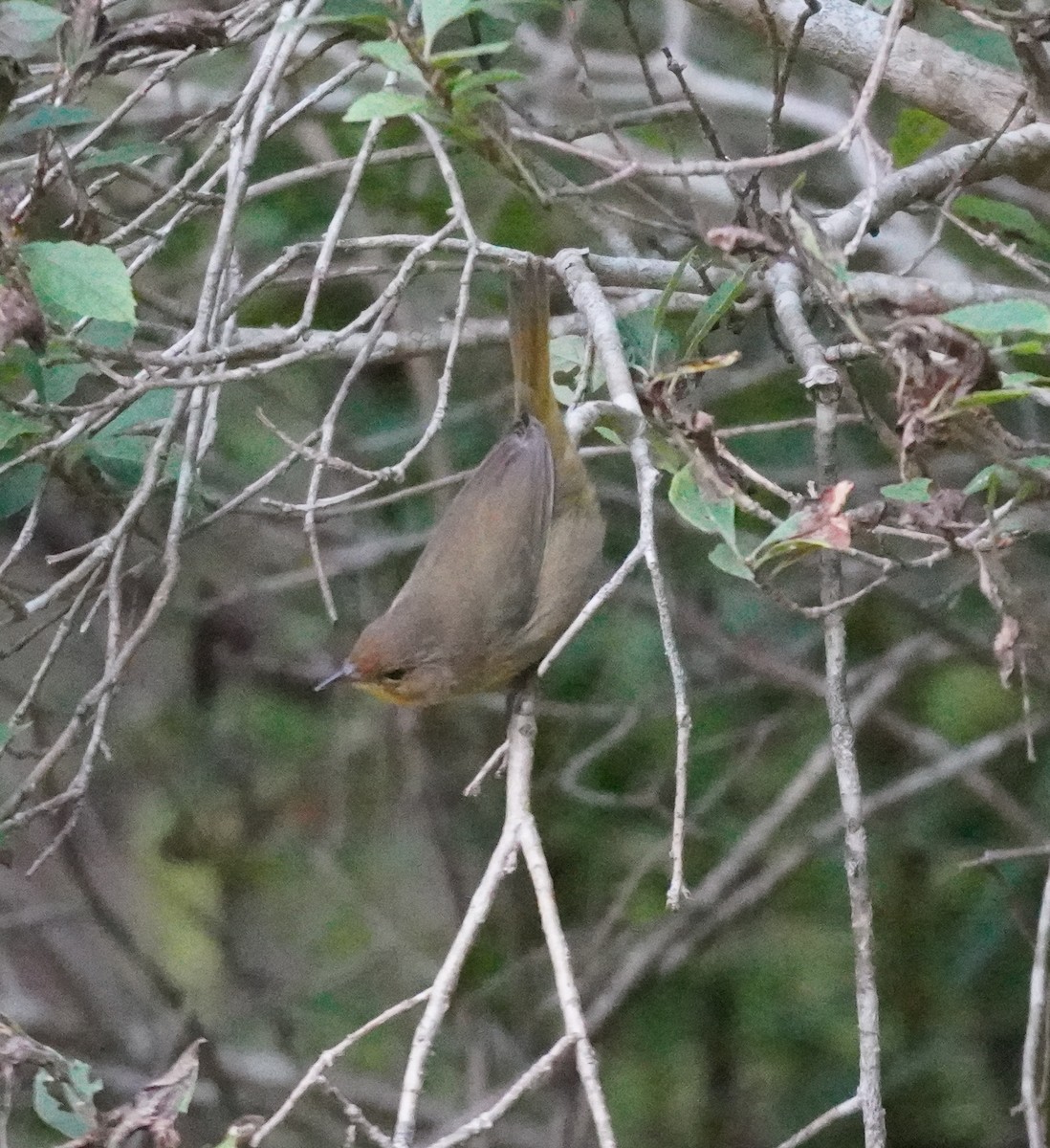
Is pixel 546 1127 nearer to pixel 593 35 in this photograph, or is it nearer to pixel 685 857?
pixel 685 857

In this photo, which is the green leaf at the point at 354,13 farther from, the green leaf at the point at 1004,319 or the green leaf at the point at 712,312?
the green leaf at the point at 1004,319

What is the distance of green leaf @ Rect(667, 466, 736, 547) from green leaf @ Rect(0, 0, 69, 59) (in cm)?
104

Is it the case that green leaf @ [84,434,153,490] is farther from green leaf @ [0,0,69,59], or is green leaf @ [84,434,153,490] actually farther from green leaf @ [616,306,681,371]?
green leaf @ [616,306,681,371]

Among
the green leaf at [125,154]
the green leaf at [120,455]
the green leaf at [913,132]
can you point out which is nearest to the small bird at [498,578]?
the green leaf at [120,455]

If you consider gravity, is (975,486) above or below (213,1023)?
above

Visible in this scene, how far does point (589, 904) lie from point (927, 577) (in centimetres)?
143

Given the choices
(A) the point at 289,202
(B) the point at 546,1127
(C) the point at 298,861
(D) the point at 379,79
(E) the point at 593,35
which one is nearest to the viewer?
(D) the point at 379,79

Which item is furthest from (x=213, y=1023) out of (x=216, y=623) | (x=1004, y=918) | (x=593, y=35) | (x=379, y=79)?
(x=593, y=35)

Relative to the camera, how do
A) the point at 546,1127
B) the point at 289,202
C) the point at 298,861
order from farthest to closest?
1. the point at 298,861
2. the point at 546,1127
3. the point at 289,202

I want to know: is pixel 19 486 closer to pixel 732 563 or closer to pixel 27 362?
pixel 27 362

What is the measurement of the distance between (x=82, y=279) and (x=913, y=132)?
150 centimetres

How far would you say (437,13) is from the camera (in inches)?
72.7

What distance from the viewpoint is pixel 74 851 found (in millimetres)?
4305

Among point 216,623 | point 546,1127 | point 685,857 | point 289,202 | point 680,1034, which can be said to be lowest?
point 546,1127
